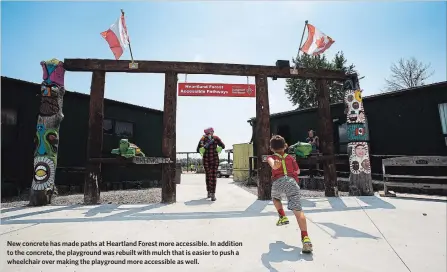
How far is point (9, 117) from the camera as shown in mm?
7801

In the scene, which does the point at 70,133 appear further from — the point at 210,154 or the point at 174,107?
the point at 210,154

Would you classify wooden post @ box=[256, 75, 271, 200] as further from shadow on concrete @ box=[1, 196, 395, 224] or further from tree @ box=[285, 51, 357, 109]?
tree @ box=[285, 51, 357, 109]

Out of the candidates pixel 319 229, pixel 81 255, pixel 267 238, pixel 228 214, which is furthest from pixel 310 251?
pixel 81 255

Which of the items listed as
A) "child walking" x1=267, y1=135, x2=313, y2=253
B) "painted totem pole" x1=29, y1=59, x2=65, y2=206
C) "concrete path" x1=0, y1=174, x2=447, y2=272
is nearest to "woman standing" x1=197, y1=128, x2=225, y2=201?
"concrete path" x1=0, y1=174, x2=447, y2=272

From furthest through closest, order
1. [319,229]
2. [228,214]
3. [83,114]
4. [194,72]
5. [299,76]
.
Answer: [83,114] < [299,76] < [194,72] < [228,214] < [319,229]

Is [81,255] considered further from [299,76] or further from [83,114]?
[83,114]

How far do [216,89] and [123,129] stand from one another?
677 cm

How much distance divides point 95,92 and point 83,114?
14.5 ft

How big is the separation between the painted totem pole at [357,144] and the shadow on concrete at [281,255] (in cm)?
503

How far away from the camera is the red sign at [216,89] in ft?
21.7

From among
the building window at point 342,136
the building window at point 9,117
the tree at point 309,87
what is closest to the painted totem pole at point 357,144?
the building window at point 342,136

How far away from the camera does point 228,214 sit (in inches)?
178

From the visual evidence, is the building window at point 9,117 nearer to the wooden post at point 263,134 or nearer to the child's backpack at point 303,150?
the wooden post at point 263,134

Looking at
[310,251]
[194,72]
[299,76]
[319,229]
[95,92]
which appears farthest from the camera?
[299,76]
